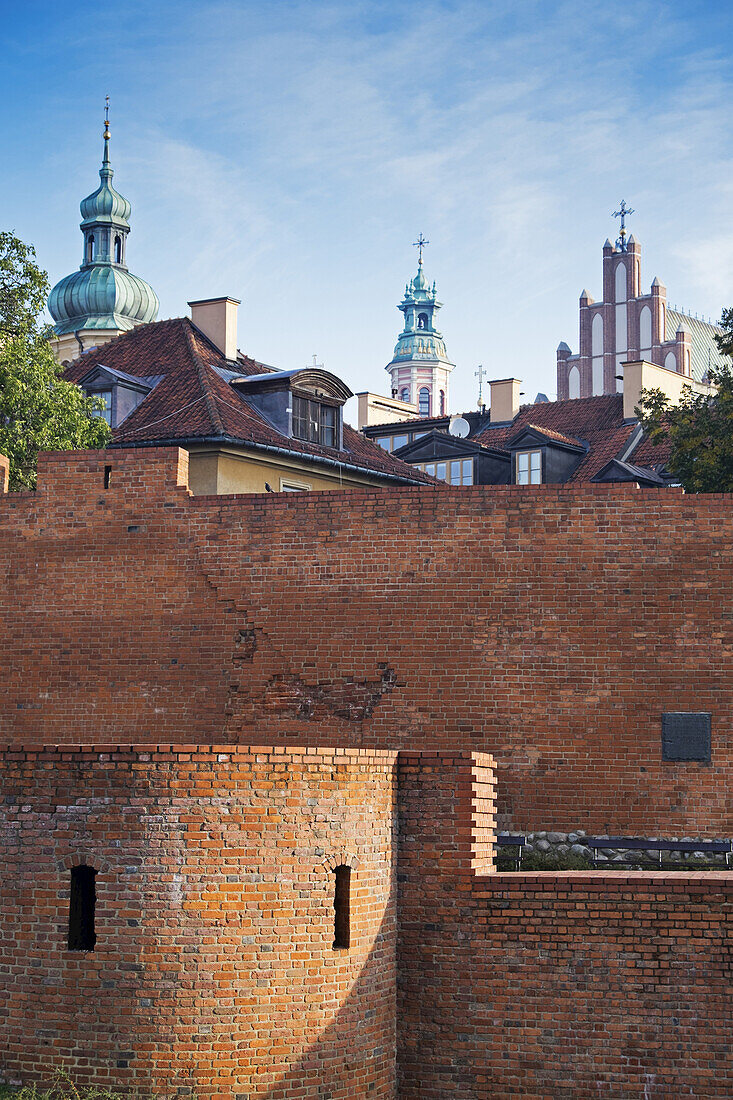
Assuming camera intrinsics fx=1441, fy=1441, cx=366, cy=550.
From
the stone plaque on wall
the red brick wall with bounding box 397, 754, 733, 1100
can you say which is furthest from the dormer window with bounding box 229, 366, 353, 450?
the red brick wall with bounding box 397, 754, 733, 1100

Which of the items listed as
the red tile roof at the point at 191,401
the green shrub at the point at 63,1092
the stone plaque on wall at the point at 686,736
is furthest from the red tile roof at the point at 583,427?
the green shrub at the point at 63,1092

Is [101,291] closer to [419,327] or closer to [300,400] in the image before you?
[300,400]

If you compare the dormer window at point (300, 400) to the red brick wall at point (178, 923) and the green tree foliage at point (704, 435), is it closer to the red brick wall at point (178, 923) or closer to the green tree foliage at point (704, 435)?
the green tree foliage at point (704, 435)

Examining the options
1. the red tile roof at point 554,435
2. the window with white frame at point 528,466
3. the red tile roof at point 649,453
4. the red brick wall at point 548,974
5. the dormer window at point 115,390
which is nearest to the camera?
the red brick wall at point 548,974

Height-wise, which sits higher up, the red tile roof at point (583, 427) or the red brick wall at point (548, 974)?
the red tile roof at point (583, 427)

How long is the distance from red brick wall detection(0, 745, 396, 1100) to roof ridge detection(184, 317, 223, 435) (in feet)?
44.1

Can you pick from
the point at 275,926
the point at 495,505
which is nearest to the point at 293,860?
the point at 275,926

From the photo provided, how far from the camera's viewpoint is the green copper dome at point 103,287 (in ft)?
172

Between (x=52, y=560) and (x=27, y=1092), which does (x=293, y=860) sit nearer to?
(x=27, y=1092)

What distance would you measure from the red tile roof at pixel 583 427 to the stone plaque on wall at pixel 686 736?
62.2ft

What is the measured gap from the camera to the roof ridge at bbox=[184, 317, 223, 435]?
24927 millimetres

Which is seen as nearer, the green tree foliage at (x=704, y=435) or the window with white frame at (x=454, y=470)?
the green tree foliage at (x=704, y=435)

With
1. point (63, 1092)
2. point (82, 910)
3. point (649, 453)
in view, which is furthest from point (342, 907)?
point (649, 453)

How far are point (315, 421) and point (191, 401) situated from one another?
296 centimetres
